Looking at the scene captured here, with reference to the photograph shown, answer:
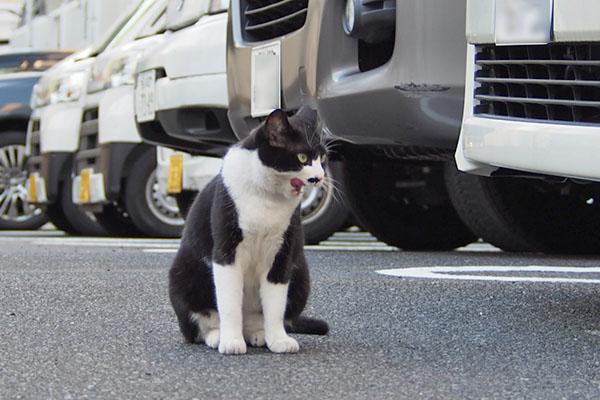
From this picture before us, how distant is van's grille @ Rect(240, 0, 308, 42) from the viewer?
4242 mm

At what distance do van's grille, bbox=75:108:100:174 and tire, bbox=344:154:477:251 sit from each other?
2720 millimetres

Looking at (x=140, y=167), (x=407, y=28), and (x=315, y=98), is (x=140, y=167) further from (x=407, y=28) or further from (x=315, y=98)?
(x=407, y=28)

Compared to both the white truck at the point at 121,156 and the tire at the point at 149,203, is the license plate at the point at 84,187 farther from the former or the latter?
the tire at the point at 149,203

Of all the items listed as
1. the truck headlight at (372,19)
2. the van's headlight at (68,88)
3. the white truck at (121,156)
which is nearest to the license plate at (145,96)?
the white truck at (121,156)

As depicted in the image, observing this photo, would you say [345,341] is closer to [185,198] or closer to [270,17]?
[270,17]

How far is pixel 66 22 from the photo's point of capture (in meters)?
12.5

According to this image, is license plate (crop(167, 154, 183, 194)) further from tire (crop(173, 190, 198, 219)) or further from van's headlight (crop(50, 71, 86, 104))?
van's headlight (crop(50, 71, 86, 104))

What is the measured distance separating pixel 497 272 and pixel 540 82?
76.5 inches

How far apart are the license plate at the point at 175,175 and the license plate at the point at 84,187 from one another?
1.00 m

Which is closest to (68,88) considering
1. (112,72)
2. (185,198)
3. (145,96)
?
(112,72)

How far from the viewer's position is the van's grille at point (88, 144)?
820cm

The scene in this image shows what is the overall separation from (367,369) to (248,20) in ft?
7.51

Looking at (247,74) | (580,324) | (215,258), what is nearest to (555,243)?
(247,74)

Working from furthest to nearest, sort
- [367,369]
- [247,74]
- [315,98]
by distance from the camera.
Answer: [247,74]
[315,98]
[367,369]
